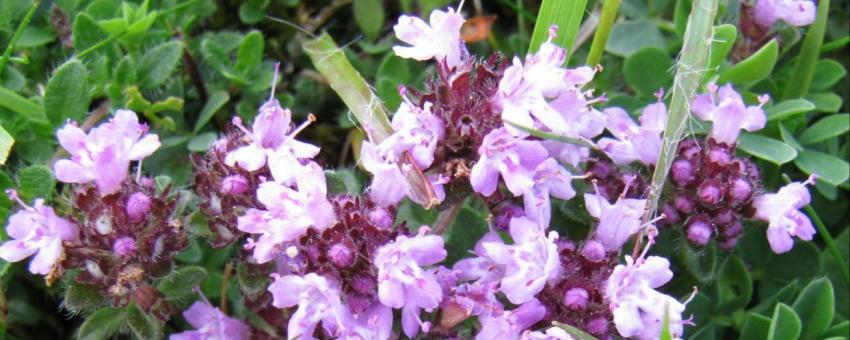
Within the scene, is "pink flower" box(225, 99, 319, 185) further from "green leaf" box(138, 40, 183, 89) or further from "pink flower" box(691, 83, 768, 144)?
"pink flower" box(691, 83, 768, 144)

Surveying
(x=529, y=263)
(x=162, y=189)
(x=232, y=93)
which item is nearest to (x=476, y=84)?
(x=529, y=263)

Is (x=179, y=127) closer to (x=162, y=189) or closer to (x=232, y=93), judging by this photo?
(x=232, y=93)

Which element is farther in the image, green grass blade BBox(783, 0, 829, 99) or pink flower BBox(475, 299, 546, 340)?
green grass blade BBox(783, 0, 829, 99)

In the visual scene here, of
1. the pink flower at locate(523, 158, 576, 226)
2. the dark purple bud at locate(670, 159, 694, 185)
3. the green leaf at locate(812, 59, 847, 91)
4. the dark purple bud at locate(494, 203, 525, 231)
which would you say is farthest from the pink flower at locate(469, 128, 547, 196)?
the green leaf at locate(812, 59, 847, 91)

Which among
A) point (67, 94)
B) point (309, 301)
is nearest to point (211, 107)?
point (67, 94)

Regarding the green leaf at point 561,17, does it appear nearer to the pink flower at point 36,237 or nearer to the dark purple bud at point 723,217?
the dark purple bud at point 723,217

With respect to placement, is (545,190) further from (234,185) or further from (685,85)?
(234,185)
